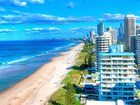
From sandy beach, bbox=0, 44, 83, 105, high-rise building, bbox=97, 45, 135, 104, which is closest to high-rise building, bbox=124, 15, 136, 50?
sandy beach, bbox=0, 44, 83, 105

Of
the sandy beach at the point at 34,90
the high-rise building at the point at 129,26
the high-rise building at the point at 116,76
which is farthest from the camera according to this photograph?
the high-rise building at the point at 129,26

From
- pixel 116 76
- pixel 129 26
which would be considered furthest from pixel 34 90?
pixel 129 26

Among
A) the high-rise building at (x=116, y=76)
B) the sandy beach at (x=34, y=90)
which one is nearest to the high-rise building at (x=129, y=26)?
the sandy beach at (x=34, y=90)

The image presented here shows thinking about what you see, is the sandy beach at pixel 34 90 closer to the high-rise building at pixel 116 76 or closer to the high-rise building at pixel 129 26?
the high-rise building at pixel 116 76

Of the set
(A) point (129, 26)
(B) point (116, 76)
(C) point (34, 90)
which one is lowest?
(C) point (34, 90)

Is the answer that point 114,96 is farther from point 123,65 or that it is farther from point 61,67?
point 61,67

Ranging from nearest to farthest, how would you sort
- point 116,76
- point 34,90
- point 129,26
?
1. point 116,76
2. point 34,90
3. point 129,26

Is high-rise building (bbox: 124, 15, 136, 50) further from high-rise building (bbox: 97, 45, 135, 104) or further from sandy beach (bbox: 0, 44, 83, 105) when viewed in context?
high-rise building (bbox: 97, 45, 135, 104)

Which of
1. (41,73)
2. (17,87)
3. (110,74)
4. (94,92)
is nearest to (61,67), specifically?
(41,73)

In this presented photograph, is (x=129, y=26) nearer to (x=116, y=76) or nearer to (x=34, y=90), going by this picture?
(x=34, y=90)
